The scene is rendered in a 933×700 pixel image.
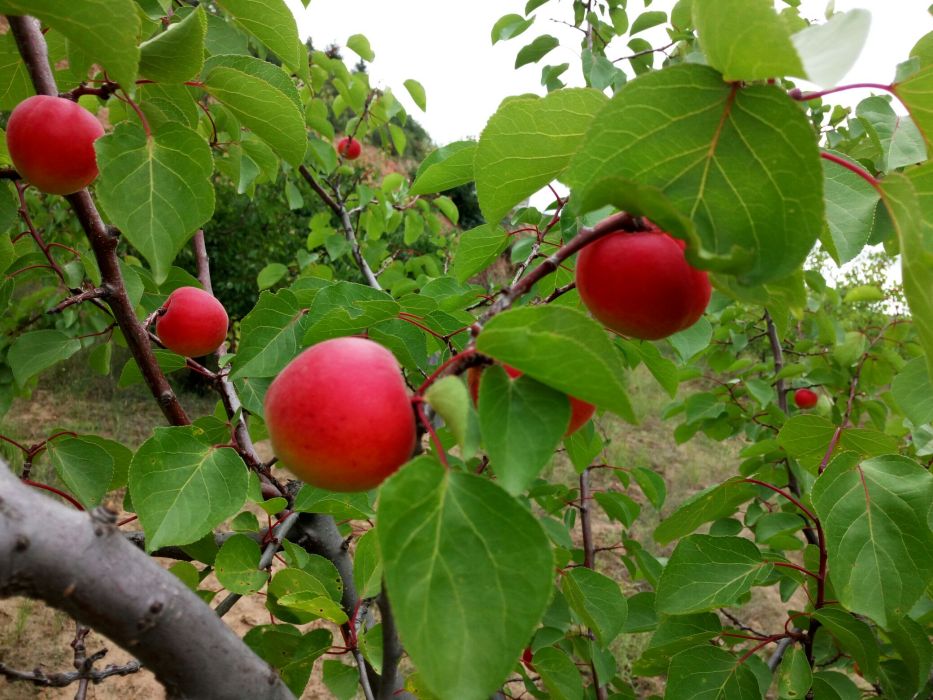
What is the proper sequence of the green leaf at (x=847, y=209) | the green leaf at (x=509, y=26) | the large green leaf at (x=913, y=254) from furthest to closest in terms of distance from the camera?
the green leaf at (x=509, y=26) → the green leaf at (x=847, y=209) → the large green leaf at (x=913, y=254)

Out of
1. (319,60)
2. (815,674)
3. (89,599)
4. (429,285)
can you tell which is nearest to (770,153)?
(89,599)

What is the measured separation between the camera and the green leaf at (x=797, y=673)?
100 cm

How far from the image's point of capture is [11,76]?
0.95 m

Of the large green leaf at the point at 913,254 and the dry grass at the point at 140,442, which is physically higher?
the large green leaf at the point at 913,254

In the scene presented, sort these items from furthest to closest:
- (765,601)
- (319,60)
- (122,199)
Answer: (765,601) → (319,60) → (122,199)

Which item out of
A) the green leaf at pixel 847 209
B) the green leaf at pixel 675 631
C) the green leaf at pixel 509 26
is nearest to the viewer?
the green leaf at pixel 847 209

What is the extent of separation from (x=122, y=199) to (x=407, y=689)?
0.85 metres

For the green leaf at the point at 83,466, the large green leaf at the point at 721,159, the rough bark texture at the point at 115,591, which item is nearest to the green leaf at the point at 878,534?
the large green leaf at the point at 721,159

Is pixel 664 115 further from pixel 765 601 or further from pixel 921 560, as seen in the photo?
pixel 765 601

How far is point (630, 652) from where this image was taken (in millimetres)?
3320

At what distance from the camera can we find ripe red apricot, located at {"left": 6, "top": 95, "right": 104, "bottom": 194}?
0.75 meters

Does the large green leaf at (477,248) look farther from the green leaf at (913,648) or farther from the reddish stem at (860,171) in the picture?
the green leaf at (913,648)

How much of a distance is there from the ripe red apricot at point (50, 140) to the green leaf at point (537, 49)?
188 centimetres

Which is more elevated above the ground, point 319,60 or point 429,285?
point 319,60
